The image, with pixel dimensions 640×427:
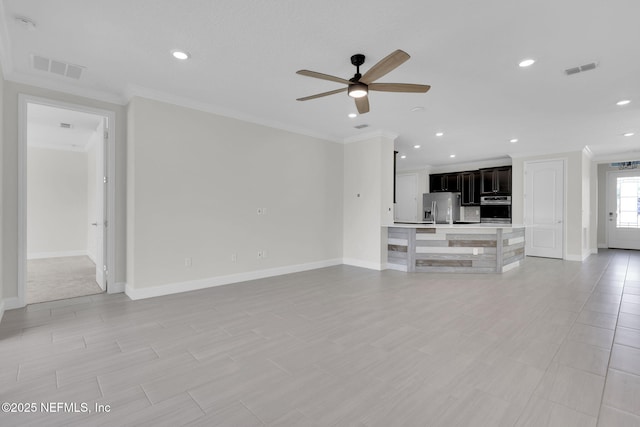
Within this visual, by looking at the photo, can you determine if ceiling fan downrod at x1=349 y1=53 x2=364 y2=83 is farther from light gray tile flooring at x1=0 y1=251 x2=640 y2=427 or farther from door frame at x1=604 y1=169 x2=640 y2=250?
door frame at x1=604 y1=169 x2=640 y2=250

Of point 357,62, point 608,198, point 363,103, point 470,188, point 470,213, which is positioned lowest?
point 470,213

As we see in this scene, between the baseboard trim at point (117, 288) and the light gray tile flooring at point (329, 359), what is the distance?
24cm

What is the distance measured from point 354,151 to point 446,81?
295 cm

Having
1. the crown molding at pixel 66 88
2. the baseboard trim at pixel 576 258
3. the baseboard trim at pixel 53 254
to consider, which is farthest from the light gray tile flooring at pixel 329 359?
the baseboard trim at pixel 53 254

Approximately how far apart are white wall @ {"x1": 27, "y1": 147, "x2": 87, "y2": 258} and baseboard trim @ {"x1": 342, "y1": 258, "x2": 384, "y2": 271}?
21.8ft

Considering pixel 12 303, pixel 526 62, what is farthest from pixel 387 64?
pixel 12 303

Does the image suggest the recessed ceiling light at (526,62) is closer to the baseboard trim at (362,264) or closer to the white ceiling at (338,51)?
the white ceiling at (338,51)

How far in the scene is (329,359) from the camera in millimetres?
2369

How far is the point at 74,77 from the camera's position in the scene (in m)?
3.57

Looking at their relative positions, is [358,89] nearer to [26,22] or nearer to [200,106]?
[200,106]

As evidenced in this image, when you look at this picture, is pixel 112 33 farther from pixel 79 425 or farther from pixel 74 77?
pixel 79 425

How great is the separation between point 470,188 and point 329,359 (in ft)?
27.5

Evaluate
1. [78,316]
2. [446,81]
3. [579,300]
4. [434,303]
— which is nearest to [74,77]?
[78,316]

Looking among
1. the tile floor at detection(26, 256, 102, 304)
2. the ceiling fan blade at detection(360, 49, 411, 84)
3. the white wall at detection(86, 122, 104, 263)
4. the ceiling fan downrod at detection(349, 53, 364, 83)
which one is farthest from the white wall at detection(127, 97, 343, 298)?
the white wall at detection(86, 122, 104, 263)
